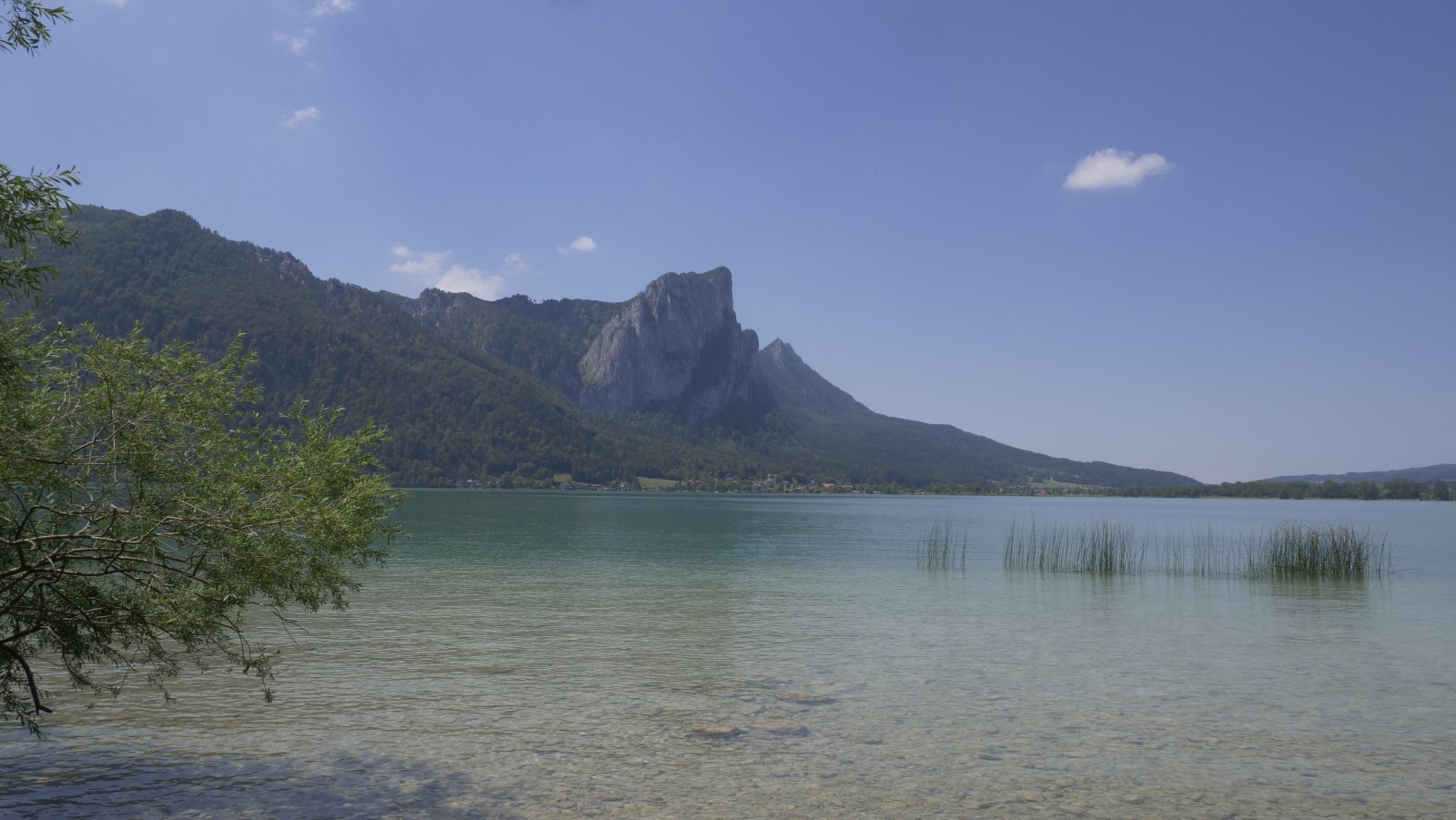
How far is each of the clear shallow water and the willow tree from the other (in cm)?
264

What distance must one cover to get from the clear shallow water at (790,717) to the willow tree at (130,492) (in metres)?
2.64

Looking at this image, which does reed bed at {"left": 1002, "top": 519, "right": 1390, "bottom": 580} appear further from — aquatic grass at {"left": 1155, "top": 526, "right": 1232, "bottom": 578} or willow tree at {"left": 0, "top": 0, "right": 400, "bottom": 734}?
willow tree at {"left": 0, "top": 0, "right": 400, "bottom": 734}

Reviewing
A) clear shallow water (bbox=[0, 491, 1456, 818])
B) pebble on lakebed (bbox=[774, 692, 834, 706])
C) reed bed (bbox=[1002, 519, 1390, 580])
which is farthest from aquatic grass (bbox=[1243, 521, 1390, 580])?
pebble on lakebed (bbox=[774, 692, 834, 706])

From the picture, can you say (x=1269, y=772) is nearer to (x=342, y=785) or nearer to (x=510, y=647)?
(x=342, y=785)

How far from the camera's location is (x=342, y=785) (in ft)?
31.5

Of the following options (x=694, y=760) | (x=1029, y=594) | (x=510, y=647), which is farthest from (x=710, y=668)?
(x=1029, y=594)

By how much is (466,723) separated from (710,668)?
5.38 m

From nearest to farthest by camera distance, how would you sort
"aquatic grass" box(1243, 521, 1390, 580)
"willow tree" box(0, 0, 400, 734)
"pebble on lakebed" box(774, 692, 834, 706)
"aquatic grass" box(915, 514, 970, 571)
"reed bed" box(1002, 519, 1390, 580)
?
"willow tree" box(0, 0, 400, 734) < "pebble on lakebed" box(774, 692, 834, 706) < "aquatic grass" box(1243, 521, 1390, 580) < "reed bed" box(1002, 519, 1390, 580) < "aquatic grass" box(915, 514, 970, 571)

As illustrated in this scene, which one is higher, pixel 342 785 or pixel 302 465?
pixel 302 465

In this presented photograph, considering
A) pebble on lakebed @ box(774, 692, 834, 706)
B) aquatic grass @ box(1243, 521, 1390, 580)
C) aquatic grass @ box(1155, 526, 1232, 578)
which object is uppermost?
aquatic grass @ box(1243, 521, 1390, 580)

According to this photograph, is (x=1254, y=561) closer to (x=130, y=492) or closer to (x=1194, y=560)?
(x=1194, y=560)

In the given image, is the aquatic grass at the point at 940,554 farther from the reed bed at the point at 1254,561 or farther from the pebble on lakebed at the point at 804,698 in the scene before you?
the pebble on lakebed at the point at 804,698

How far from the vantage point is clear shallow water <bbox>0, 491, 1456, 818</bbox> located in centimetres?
954

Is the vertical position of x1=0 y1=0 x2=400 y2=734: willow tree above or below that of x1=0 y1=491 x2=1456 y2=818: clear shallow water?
above
